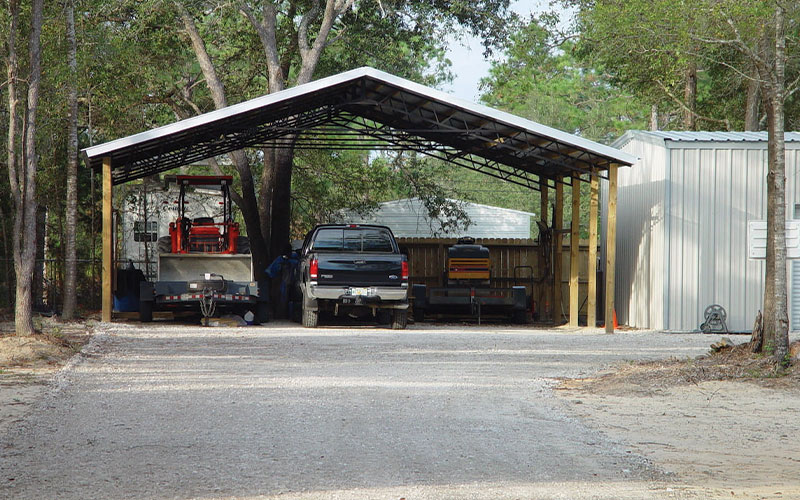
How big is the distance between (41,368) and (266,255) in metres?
13.6

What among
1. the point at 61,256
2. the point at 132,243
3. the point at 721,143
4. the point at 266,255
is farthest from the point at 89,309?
the point at 721,143

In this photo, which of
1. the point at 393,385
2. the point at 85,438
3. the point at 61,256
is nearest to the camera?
the point at 85,438

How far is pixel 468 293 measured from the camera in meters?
22.3

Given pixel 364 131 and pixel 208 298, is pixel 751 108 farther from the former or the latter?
pixel 208 298

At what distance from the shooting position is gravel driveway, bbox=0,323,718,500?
595cm

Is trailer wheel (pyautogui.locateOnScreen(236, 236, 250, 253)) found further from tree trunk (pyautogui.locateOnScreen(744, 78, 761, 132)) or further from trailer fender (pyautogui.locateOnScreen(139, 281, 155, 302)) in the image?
tree trunk (pyautogui.locateOnScreen(744, 78, 761, 132))

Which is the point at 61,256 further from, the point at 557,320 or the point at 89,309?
the point at 557,320

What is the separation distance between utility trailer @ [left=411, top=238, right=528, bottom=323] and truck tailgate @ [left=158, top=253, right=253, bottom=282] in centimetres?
443

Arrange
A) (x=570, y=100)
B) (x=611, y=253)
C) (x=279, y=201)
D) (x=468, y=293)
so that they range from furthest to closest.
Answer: (x=570, y=100) → (x=279, y=201) → (x=468, y=293) → (x=611, y=253)

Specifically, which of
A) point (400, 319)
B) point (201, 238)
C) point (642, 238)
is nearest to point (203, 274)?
point (201, 238)

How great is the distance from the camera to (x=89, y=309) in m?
24.4

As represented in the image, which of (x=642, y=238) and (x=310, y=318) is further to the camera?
(x=642, y=238)

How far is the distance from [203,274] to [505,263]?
9954mm

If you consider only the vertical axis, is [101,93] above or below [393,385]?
above
